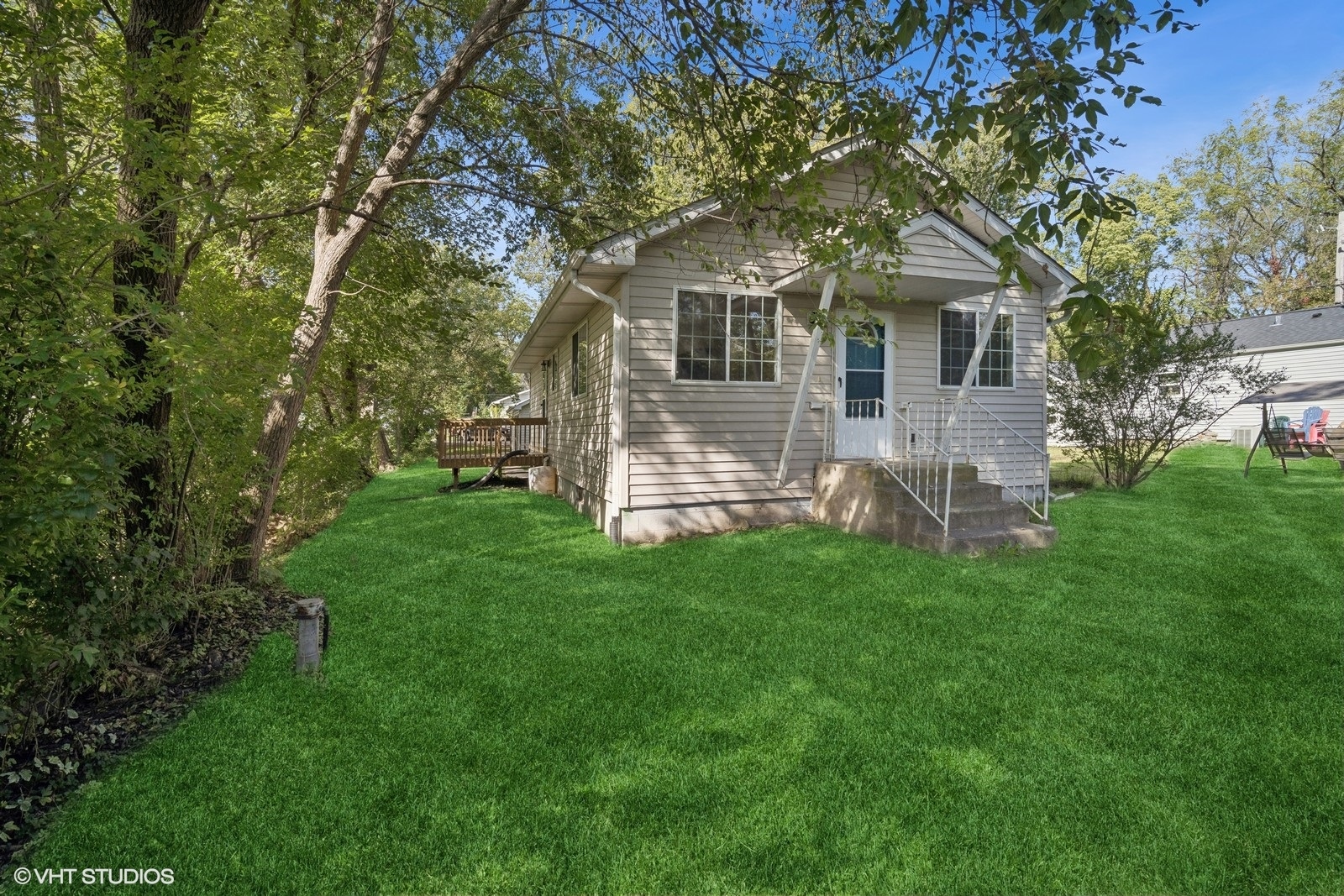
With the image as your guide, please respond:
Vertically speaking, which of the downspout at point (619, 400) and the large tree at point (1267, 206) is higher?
the large tree at point (1267, 206)

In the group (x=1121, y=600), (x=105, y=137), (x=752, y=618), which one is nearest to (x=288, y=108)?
(x=105, y=137)

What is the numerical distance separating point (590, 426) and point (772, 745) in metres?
6.90

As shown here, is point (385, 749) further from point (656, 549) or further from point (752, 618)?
point (656, 549)

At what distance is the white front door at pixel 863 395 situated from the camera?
Result: 27.2 feet

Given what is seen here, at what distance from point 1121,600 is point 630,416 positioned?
4.92 metres

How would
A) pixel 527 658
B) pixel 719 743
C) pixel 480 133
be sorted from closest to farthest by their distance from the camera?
pixel 719 743 < pixel 527 658 < pixel 480 133

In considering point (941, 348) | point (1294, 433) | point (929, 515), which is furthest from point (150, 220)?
point (1294, 433)

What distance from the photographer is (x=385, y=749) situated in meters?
2.79

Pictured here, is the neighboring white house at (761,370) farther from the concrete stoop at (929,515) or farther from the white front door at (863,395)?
the concrete stoop at (929,515)

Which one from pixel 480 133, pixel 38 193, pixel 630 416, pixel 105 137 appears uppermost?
pixel 480 133

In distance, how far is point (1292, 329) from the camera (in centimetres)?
2070

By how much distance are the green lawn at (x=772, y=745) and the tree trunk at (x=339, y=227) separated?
3.06ft

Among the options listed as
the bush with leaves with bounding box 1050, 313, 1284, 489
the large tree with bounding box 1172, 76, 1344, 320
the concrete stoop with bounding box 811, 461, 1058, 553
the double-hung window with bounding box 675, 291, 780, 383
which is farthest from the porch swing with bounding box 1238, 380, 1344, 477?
the double-hung window with bounding box 675, 291, 780, 383

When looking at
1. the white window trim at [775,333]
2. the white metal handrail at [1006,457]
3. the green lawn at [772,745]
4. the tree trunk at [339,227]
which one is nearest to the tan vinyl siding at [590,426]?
the white window trim at [775,333]
